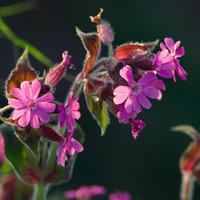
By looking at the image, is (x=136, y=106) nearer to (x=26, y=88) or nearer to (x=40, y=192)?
(x=26, y=88)

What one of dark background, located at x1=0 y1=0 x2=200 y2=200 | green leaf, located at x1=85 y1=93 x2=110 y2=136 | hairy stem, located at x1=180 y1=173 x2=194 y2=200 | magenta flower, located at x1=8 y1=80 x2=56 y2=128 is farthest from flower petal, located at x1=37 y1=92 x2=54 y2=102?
dark background, located at x1=0 y1=0 x2=200 y2=200

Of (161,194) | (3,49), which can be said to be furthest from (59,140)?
(3,49)

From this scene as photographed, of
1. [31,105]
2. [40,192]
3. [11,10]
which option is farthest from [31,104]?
[11,10]

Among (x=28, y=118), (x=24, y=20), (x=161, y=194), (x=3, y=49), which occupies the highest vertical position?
(x=24, y=20)

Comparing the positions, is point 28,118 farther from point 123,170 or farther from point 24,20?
point 24,20

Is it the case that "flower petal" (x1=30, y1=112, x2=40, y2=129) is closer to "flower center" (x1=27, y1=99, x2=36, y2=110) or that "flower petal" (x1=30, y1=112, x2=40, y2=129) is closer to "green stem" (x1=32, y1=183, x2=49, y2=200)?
"flower center" (x1=27, y1=99, x2=36, y2=110)
